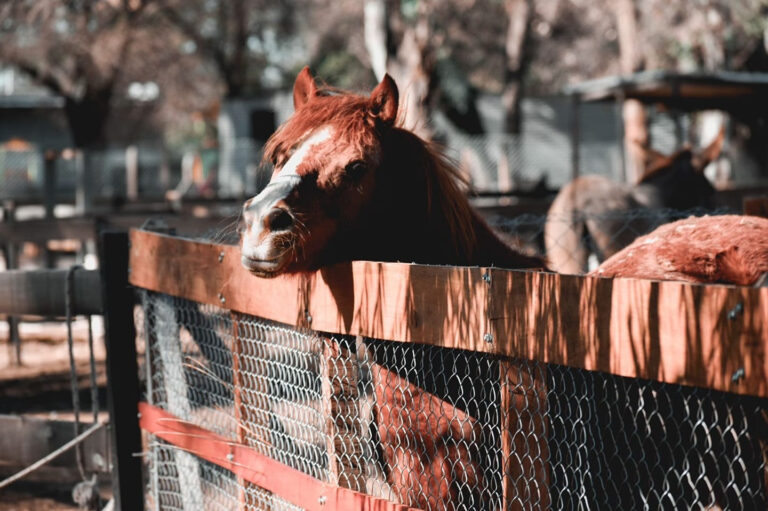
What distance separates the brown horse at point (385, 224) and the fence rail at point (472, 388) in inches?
0.7

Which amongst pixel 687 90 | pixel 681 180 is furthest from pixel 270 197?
pixel 687 90

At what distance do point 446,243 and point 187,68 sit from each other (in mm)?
34253

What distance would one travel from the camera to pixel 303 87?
3.40 m

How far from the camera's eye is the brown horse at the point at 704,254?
288 centimetres

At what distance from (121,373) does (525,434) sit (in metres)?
2.31

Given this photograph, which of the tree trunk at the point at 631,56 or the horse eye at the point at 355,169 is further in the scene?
the tree trunk at the point at 631,56

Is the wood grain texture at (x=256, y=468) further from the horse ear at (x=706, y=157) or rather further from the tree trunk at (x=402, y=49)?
the tree trunk at (x=402, y=49)

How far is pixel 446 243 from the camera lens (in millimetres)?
3166

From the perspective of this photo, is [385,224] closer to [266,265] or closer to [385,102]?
[385,102]

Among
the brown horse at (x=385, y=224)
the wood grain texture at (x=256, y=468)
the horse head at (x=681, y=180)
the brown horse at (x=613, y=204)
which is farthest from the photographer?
the horse head at (x=681, y=180)

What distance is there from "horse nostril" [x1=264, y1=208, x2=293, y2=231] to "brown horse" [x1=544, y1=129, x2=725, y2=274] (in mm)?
4347

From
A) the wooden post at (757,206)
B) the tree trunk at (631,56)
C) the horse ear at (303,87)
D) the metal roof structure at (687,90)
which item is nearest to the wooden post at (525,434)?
the horse ear at (303,87)

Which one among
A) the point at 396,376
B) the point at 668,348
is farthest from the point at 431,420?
the point at 668,348

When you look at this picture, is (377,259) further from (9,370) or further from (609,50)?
(609,50)
